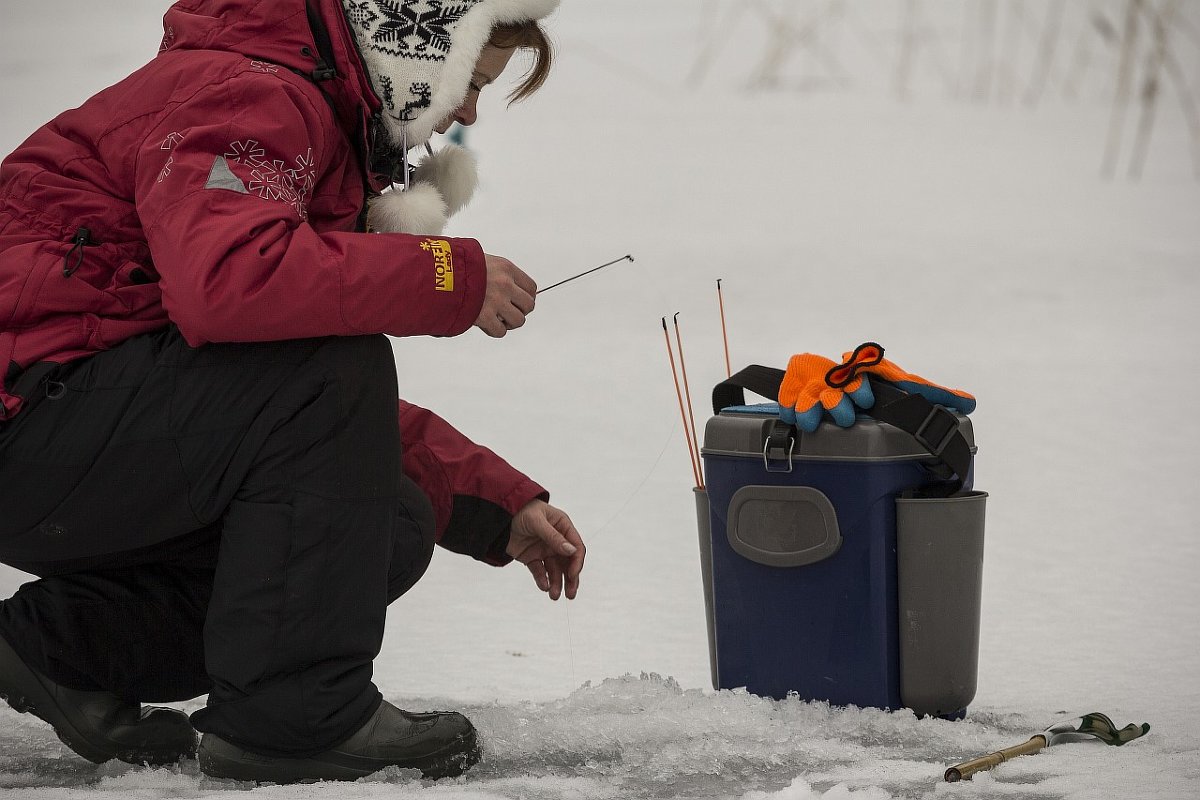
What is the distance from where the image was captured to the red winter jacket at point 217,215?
49.6 inches

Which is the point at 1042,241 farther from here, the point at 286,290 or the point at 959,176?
the point at 286,290

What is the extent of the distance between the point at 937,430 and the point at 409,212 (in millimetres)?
643

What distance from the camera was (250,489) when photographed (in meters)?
1.34

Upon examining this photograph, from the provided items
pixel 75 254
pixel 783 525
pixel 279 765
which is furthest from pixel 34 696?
pixel 783 525

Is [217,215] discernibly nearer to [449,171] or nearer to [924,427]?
[449,171]

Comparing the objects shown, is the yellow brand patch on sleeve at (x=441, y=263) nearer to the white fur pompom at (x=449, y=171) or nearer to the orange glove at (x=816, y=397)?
the white fur pompom at (x=449, y=171)

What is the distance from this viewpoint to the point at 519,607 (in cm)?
225

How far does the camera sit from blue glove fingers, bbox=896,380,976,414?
5.37ft

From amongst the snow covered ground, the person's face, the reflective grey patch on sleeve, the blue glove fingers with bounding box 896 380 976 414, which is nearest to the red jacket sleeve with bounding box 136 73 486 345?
the reflective grey patch on sleeve

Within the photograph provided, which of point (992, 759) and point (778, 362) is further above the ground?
point (778, 362)

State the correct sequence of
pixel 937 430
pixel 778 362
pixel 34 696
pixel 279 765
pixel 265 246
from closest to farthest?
pixel 265 246, pixel 279 765, pixel 34 696, pixel 937 430, pixel 778 362

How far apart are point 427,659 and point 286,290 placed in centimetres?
86

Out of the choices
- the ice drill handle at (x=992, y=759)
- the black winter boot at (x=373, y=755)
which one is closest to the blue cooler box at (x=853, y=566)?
the ice drill handle at (x=992, y=759)

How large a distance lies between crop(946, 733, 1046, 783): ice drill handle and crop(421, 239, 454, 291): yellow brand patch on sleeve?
68cm
